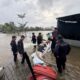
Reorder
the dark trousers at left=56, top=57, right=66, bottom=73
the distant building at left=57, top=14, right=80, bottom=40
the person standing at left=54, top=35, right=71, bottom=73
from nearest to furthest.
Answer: the person standing at left=54, top=35, right=71, bottom=73, the dark trousers at left=56, top=57, right=66, bottom=73, the distant building at left=57, top=14, right=80, bottom=40

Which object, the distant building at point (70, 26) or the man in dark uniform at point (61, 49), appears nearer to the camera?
the man in dark uniform at point (61, 49)

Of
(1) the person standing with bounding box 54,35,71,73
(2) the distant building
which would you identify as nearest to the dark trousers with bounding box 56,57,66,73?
(1) the person standing with bounding box 54,35,71,73

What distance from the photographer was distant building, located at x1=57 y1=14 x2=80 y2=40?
90.8ft

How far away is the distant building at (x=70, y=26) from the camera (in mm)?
27688

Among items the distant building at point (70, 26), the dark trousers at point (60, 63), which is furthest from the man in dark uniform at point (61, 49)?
the distant building at point (70, 26)

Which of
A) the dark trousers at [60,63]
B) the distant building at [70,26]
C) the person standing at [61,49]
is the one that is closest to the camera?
the person standing at [61,49]

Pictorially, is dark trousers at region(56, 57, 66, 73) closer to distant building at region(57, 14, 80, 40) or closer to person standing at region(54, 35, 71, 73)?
person standing at region(54, 35, 71, 73)

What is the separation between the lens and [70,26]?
1171 inches

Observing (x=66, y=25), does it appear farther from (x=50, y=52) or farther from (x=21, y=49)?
(x=21, y=49)

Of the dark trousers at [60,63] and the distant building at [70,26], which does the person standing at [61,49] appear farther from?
the distant building at [70,26]

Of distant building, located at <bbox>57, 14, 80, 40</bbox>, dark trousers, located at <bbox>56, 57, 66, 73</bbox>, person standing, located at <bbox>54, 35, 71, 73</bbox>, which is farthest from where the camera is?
distant building, located at <bbox>57, 14, 80, 40</bbox>

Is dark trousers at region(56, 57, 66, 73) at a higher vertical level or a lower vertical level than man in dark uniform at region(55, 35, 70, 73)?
lower

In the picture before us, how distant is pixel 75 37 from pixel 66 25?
3.44 metres

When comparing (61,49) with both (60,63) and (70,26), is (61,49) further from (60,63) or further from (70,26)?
(70,26)
